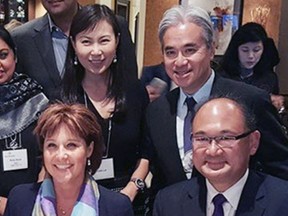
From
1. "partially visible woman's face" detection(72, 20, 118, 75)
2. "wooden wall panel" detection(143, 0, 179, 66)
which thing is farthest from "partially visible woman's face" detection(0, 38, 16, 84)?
"wooden wall panel" detection(143, 0, 179, 66)

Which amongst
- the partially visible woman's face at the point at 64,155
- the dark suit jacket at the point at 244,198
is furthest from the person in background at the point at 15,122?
the dark suit jacket at the point at 244,198

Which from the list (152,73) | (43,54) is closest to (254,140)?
(43,54)

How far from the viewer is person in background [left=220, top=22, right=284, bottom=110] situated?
12.5 feet

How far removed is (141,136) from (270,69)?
193 cm

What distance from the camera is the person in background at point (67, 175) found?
191 cm

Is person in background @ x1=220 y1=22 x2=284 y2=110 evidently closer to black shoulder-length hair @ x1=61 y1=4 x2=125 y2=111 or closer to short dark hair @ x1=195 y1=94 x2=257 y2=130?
black shoulder-length hair @ x1=61 y1=4 x2=125 y2=111

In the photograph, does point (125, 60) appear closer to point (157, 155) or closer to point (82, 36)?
point (82, 36)

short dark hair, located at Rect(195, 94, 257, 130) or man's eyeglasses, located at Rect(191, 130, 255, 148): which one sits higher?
short dark hair, located at Rect(195, 94, 257, 130)

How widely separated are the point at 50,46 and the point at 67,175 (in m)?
0.86

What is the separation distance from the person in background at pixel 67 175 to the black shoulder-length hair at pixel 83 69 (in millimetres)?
289

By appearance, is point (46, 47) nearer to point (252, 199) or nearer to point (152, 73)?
point (152, 73)

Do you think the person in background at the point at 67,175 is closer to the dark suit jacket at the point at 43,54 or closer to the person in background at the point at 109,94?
the person in background at the point at 109,94

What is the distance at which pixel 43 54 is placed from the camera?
251 centimetres

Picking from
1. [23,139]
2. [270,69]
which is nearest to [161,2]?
[270,69]
